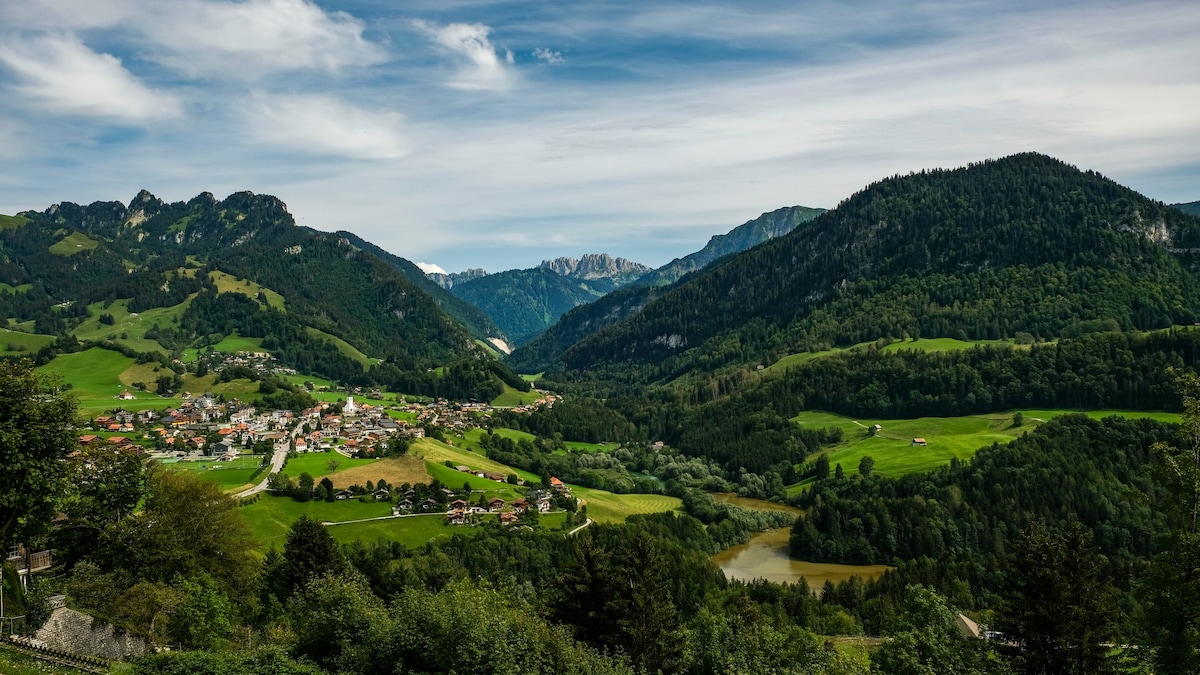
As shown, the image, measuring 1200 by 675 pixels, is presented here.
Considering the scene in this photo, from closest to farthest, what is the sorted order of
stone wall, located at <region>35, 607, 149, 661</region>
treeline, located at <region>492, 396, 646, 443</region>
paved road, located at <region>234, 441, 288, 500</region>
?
stone wall, located at <region>35, 607, 149, 661</region>
paved road, located at <region>234, 441, 288, 500</region>
treeline, located at <region>492, 396, 646, 443</region>

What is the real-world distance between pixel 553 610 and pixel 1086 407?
142 meters

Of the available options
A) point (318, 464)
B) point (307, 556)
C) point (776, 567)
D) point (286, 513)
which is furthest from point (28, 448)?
point (318, 464)

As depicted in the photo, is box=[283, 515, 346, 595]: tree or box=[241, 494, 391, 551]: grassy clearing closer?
box=[283, 515, 346, 595]: tree

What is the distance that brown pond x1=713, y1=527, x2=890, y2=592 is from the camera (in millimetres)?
88188

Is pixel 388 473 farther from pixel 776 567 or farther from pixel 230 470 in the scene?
pixel 776 567

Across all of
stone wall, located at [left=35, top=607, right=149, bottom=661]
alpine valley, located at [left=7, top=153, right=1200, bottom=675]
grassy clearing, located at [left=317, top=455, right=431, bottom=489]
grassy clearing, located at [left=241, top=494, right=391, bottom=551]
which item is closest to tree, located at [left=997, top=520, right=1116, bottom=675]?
alpine valley, located at [left=7, top=153, right=1200, bottom=675]

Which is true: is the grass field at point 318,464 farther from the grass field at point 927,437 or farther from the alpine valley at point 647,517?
the grass field at point 927,437

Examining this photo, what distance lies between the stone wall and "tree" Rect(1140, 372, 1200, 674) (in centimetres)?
4163

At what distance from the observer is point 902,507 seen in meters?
103

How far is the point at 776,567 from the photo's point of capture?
93.0m

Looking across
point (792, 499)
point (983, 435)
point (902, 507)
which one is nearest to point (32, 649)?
point (902, 507)

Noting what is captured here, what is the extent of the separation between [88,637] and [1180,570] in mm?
44818

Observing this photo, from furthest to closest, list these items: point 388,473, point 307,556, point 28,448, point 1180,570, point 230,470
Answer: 1. point 388,473
2. point 230,470
3. point 307,556
4. point 28,448
5. point 1180,570

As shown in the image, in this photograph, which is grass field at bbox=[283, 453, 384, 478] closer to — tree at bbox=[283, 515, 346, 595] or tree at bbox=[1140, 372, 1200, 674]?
tree at bbox=[283, 515, 346, 595]
